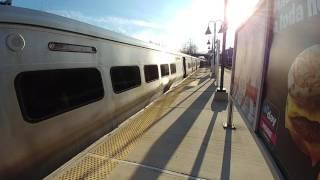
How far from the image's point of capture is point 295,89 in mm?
1497

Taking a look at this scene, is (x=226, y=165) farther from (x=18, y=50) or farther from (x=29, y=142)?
(x=18, y=50)

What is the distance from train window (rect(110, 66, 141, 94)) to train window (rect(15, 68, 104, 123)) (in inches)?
30.9

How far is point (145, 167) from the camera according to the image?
363 centimetres

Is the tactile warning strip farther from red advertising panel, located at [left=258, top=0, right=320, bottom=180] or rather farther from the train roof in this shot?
red advertising panel, located at [left=258, top=0, right=320, bottom=180]

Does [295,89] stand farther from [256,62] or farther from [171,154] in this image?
[171,154]

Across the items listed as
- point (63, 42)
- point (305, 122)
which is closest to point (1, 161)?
point (63, 42)

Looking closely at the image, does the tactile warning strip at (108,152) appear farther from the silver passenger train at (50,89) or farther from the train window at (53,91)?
the train window at (53,91)

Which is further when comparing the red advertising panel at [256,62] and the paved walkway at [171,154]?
the paved walkway at [171,154]

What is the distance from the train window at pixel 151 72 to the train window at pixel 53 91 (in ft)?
10.8

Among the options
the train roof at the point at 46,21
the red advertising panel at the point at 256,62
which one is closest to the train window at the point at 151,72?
A: the train roof at the point at 46,21

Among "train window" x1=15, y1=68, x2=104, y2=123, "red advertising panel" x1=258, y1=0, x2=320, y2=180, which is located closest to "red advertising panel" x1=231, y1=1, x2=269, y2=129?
"red advertising panel" x1=258, y1=0, x2=320, y2=180

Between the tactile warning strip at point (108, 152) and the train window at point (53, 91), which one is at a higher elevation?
the train window at point (53, 91)

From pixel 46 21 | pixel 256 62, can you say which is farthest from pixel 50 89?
pixel 256 62

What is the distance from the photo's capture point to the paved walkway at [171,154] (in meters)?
3.42
